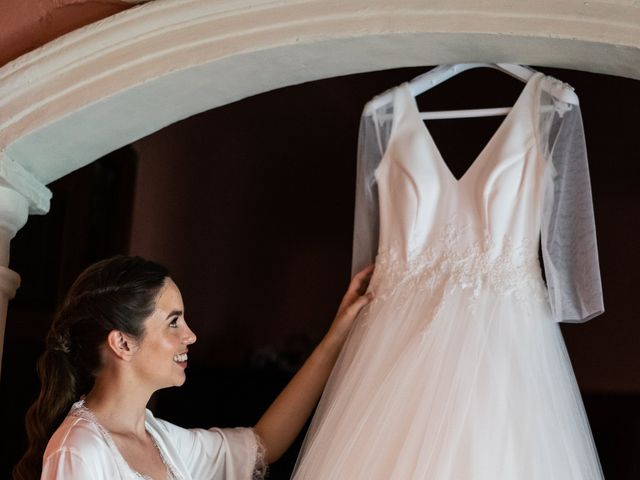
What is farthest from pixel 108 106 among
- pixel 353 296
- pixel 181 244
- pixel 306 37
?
pixel 181 244

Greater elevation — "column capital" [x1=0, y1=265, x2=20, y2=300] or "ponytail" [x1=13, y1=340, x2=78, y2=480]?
"column capital" [x1=0, y1=265, x2=20, y2=300]

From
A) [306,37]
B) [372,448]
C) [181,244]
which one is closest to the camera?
[372,448]

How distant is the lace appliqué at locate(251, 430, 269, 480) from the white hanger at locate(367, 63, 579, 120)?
2.92ft

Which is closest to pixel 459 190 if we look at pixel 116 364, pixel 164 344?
pixel 164 344

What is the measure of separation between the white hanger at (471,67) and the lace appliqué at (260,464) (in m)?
0.89

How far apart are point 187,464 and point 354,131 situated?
5.72 feet

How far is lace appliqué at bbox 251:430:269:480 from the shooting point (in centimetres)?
262

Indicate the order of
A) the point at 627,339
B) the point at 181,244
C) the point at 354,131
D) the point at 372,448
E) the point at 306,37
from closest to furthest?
the point at 372,448
the point at 306,37
the point at 627,339
the point at 181,244
the point at 354,131

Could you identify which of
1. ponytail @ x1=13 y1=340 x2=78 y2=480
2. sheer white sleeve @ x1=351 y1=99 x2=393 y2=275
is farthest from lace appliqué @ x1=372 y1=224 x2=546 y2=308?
ponytail @ x1=13 y1=340 x2=78 y2=480

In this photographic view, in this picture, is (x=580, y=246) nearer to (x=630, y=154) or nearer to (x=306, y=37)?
(x=306, y=37)

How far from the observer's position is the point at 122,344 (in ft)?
7.83

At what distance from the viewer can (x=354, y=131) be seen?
13.0 ft

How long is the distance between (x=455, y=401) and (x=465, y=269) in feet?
1.13

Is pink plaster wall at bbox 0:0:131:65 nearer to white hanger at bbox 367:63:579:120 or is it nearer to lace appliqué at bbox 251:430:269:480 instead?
white hanger at bbox 367:63:579:120
